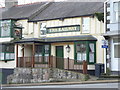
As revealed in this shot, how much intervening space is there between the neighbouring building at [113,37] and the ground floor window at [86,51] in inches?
116

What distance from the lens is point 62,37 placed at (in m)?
30.6

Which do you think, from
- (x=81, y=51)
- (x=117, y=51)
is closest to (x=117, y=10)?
(x=117, y=51)

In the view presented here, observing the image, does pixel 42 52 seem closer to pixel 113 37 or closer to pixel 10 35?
pixel 10 35

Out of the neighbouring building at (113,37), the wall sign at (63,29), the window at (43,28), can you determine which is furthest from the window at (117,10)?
the window at (43,28)

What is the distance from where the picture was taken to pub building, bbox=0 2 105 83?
28625 mm

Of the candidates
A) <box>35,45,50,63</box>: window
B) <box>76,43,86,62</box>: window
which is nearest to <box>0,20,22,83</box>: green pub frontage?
<box>35,45,50,63</box>: window

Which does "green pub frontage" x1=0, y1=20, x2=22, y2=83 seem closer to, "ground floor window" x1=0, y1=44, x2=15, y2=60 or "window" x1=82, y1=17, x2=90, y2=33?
"ground floor window" x1=0, y1=44, x2=15, y2=60

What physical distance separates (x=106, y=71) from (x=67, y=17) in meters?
7.34

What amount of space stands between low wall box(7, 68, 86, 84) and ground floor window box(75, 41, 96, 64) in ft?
7.90

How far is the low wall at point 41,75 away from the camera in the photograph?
87.7 ft

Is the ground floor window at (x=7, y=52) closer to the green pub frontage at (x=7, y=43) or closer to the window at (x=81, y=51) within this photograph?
the green pub frontage at (x=7, y=43)

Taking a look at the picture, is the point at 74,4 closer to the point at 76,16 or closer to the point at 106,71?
the point at 76,16

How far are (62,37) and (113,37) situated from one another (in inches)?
264

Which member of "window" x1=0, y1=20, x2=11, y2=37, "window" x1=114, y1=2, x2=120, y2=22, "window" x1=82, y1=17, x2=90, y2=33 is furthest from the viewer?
"window" x1=0, y1=20, x2=11, y2=37
